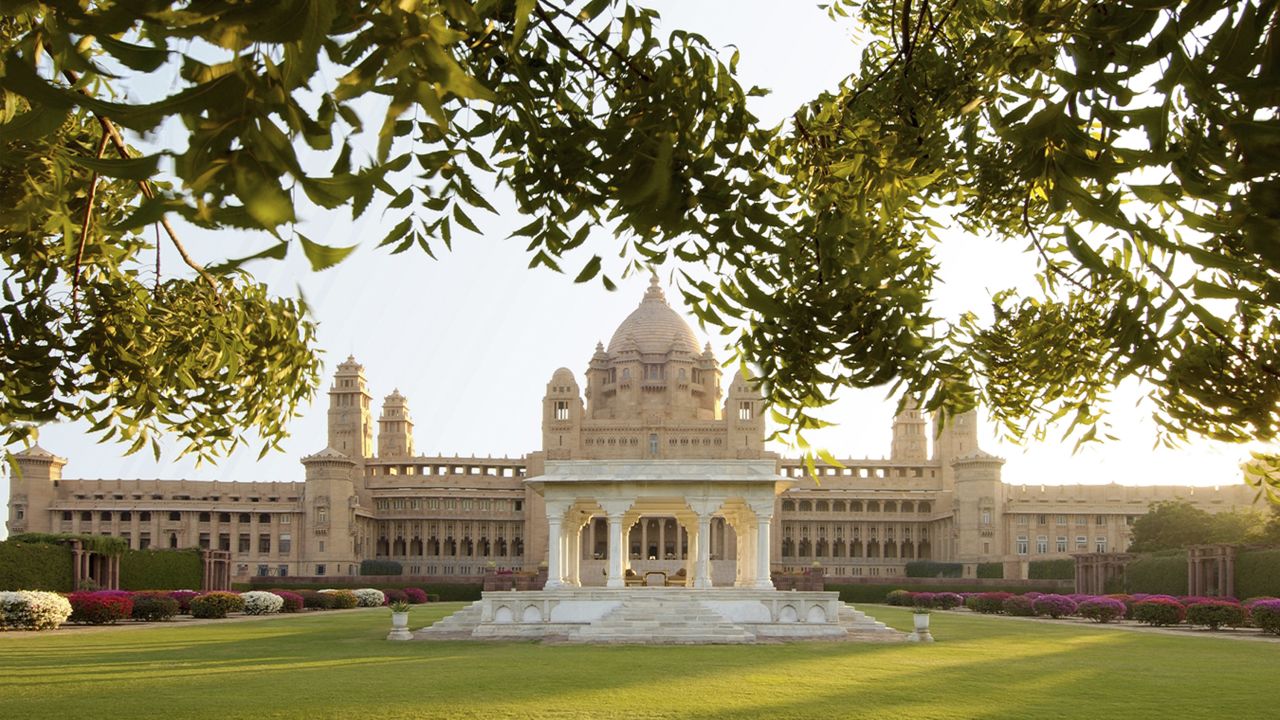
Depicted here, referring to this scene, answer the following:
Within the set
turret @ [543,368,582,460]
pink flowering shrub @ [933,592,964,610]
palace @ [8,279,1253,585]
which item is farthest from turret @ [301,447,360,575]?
pink flowering shrub @ [933,592,964,610]

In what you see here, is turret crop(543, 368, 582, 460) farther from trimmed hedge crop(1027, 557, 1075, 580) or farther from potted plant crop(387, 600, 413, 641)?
potted plant crop(387, 600, 413, 641)

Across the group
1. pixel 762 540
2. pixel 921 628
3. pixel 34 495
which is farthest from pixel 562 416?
pixel 921 628

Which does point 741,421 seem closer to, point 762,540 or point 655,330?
point 655,330

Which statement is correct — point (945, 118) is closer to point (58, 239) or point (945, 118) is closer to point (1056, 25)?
point (1056, 25)

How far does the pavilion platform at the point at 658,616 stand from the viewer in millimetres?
30781

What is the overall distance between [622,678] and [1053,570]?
5530 centimetres

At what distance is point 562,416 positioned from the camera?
9681cm

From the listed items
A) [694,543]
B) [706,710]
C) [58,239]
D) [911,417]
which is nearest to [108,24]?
[58,239]

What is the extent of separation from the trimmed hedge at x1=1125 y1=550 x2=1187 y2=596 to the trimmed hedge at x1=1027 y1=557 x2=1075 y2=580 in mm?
12914

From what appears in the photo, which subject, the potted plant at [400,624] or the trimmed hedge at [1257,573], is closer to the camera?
the potted plant at [400,624]

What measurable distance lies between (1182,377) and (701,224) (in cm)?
405

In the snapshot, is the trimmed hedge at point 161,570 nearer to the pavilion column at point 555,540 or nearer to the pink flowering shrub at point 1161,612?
the pavilion column at point 555,540

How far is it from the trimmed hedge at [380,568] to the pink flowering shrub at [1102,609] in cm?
5297

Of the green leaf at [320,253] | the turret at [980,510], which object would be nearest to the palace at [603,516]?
the turret at [980,510]
